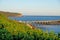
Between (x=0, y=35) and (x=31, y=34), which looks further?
(x=0, y=35)

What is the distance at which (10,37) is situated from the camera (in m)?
8.30

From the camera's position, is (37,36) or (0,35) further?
(0,35)

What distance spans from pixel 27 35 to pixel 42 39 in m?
0.56

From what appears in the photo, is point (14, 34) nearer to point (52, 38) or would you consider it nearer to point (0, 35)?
point (0, 35)

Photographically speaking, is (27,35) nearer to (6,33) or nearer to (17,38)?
(17,38)

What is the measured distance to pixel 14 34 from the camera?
8.42 m

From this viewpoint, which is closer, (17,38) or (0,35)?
(17,38)

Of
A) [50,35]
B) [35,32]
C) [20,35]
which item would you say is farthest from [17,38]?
[50,35]

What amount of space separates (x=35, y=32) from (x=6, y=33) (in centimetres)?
118

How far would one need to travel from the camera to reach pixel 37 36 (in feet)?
26.2

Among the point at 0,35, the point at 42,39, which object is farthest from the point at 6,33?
the point at 42,39

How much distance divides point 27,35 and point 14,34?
59cm

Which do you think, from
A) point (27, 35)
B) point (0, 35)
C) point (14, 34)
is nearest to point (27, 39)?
point (27, 35)

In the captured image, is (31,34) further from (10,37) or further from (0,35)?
(0,35)
